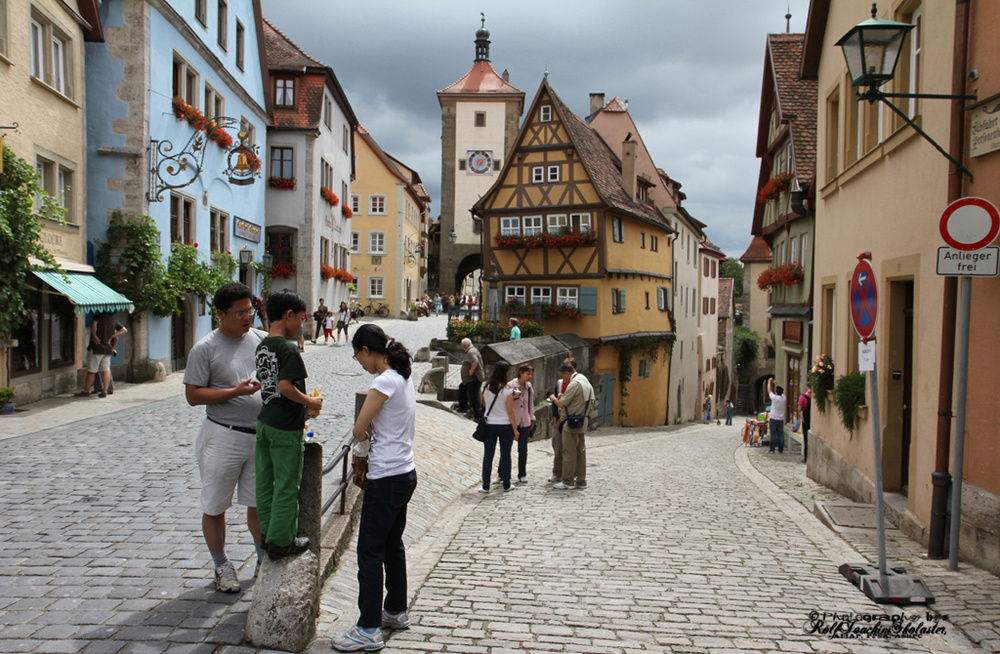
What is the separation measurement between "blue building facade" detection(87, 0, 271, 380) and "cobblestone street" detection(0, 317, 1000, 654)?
23.0 ft

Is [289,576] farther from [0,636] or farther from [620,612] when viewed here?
[620,612]

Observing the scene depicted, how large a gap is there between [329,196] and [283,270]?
4037 mm

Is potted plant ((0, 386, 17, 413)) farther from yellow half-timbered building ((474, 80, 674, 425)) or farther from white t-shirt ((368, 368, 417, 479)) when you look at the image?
yellow half-timbered building ((474, 80, 674, 425))

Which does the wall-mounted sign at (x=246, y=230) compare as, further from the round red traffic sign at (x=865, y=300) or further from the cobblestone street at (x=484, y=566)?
the round red traffic sign at (x=865, y=300)

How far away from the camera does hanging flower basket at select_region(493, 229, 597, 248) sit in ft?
89.6

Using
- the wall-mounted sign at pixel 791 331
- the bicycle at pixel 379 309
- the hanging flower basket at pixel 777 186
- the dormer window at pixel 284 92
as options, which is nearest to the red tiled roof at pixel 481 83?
the bicycle at pixel 379 309

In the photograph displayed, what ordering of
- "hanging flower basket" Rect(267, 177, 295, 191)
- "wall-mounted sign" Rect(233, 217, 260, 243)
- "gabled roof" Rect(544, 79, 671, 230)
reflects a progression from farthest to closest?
"hanging flower basket" Rect(267, 177, 295, 191) < "gabled roof" Rect(544, 79, 671, 230) < "wall-mounted sign" Rect(233, 217, 260, 243)

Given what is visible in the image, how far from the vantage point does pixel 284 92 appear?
29188 millimetres

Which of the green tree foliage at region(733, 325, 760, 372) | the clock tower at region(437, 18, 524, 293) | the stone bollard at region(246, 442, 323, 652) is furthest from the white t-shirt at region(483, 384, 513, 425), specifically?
the green tree foliage at region(733, 325, 760, 372)

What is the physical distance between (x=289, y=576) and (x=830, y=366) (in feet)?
31.6

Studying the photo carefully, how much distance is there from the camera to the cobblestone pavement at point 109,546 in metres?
4.12

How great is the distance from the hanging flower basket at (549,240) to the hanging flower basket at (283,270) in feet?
25.8

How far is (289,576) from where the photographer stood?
424 cm

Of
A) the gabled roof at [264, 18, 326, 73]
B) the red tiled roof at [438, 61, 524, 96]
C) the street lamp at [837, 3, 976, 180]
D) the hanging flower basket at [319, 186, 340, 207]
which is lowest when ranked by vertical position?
the street lamp at [837, 3, 976, 180]
